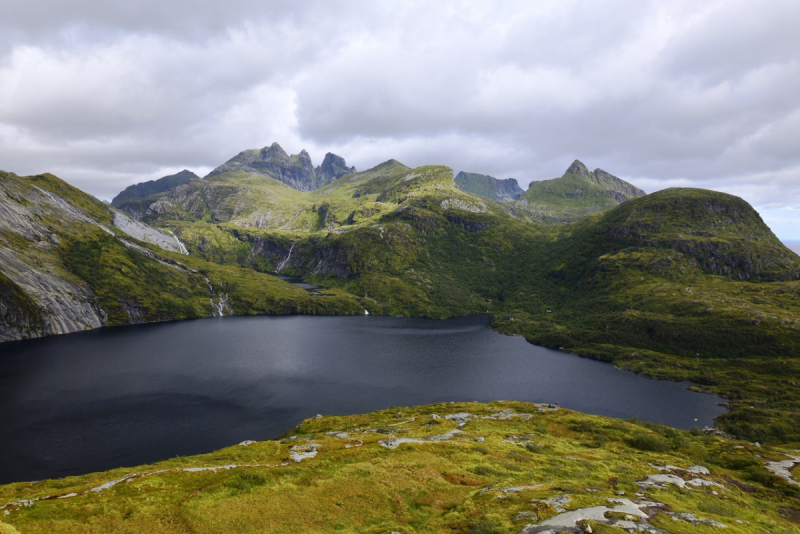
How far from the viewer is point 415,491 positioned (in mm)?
41781

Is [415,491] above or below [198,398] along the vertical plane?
above

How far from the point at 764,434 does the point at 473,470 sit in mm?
158102

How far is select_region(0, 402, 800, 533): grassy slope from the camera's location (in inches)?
1331

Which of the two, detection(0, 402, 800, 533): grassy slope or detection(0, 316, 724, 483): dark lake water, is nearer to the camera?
detection(0, 402, 800, 533): grassy slope

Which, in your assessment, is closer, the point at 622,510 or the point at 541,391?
the point at 622,510

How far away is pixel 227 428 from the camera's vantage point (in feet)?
397

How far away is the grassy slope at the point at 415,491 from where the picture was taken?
1331 inches

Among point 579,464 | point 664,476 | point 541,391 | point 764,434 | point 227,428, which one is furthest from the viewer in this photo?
point 541,391

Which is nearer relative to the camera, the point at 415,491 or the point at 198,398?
the point at 415,491

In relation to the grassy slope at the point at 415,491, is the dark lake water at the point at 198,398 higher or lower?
lower

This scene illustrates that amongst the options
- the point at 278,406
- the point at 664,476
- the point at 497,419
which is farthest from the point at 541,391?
the point at 664,476

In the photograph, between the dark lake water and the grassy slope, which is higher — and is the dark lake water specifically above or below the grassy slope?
below

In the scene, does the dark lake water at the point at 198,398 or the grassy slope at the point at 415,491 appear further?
the dark lake water at the point at 198,398

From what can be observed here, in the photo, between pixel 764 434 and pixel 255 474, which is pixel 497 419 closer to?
pixel 255 474
